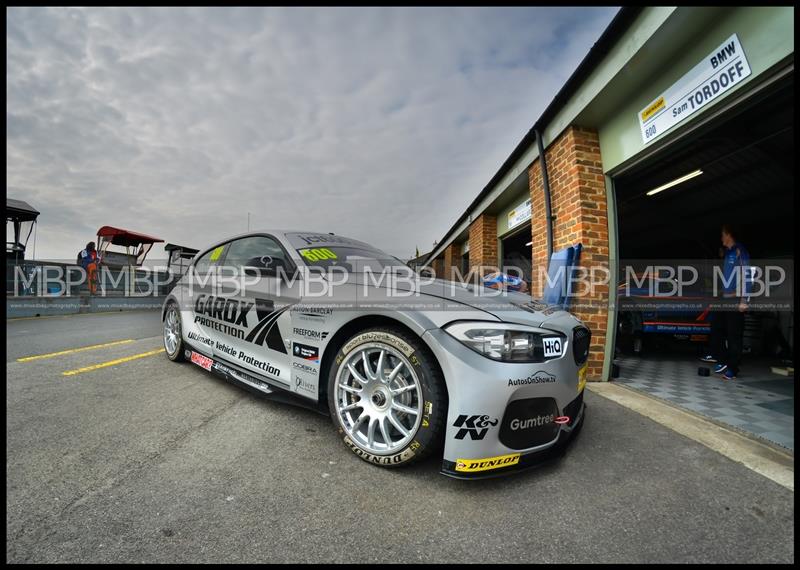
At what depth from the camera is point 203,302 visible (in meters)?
3.19

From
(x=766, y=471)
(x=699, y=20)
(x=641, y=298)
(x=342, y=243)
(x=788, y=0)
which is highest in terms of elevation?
(x=699, y=20)

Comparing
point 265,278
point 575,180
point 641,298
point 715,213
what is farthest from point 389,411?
point 715,213

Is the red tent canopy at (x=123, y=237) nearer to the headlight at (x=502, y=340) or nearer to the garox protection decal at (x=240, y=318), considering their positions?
the garox protection decal at (x=240, y=318)

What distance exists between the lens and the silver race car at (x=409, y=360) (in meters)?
1.62

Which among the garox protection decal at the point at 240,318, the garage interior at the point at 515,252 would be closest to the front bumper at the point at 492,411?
the garox protection decal at the point at 240,318

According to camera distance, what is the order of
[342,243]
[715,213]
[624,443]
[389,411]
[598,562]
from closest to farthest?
[598,562], [389,411], [624,443], [342,243], [715,213]

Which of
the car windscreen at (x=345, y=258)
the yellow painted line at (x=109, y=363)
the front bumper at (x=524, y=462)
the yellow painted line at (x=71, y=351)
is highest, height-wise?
the car windscreen at (x=345, y=258)

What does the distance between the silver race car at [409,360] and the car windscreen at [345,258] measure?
2cm

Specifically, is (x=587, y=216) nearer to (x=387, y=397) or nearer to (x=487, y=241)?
(x=387, y=397)

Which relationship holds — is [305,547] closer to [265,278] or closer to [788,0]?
[265,278]

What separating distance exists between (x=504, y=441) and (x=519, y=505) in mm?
267

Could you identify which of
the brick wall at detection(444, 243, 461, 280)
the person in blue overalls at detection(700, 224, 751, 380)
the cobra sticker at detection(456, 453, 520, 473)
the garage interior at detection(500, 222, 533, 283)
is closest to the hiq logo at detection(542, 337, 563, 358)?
the cobra sticker at detection(456, 453, 520, 473)

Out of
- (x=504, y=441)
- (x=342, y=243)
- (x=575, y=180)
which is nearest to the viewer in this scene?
(x=504, y=441)

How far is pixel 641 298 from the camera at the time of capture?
239 inches
